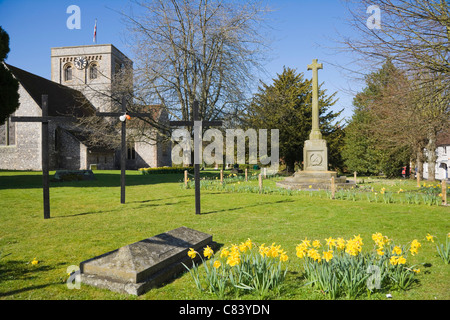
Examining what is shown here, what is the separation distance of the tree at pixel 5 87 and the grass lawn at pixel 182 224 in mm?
6906

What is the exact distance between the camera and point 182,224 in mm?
6953

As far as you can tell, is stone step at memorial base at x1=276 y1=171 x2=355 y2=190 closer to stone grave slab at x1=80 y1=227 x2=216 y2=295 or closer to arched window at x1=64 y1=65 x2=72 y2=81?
stone grave slab at x1=80 y1=227 x2=216 y2=295

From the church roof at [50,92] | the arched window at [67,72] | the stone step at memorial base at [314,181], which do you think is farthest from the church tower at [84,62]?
the stone step at memorial base at [314,181]

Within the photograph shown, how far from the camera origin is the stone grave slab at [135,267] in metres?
3.44

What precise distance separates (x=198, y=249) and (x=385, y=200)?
775 centimetres

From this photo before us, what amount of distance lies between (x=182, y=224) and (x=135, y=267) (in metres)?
3.48

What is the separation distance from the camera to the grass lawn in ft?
11.6

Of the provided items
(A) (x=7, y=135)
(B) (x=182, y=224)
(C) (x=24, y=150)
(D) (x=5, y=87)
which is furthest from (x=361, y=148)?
(A) (x=7, y=135)

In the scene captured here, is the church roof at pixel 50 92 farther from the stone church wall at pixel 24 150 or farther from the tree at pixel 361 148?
the tree at pixel 361 148

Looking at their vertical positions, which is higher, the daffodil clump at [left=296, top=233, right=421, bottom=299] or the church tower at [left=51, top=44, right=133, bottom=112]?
the church tower at [left=51, top=44, right=133, bottom=112]

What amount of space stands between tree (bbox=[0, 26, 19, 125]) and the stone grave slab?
16468mm

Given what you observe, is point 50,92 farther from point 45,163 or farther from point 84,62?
point 45,163

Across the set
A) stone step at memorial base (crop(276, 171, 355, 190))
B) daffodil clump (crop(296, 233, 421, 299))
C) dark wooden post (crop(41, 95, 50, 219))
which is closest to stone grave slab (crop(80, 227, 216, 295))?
daffodil clump (crop(296, 233, 421, 299))
